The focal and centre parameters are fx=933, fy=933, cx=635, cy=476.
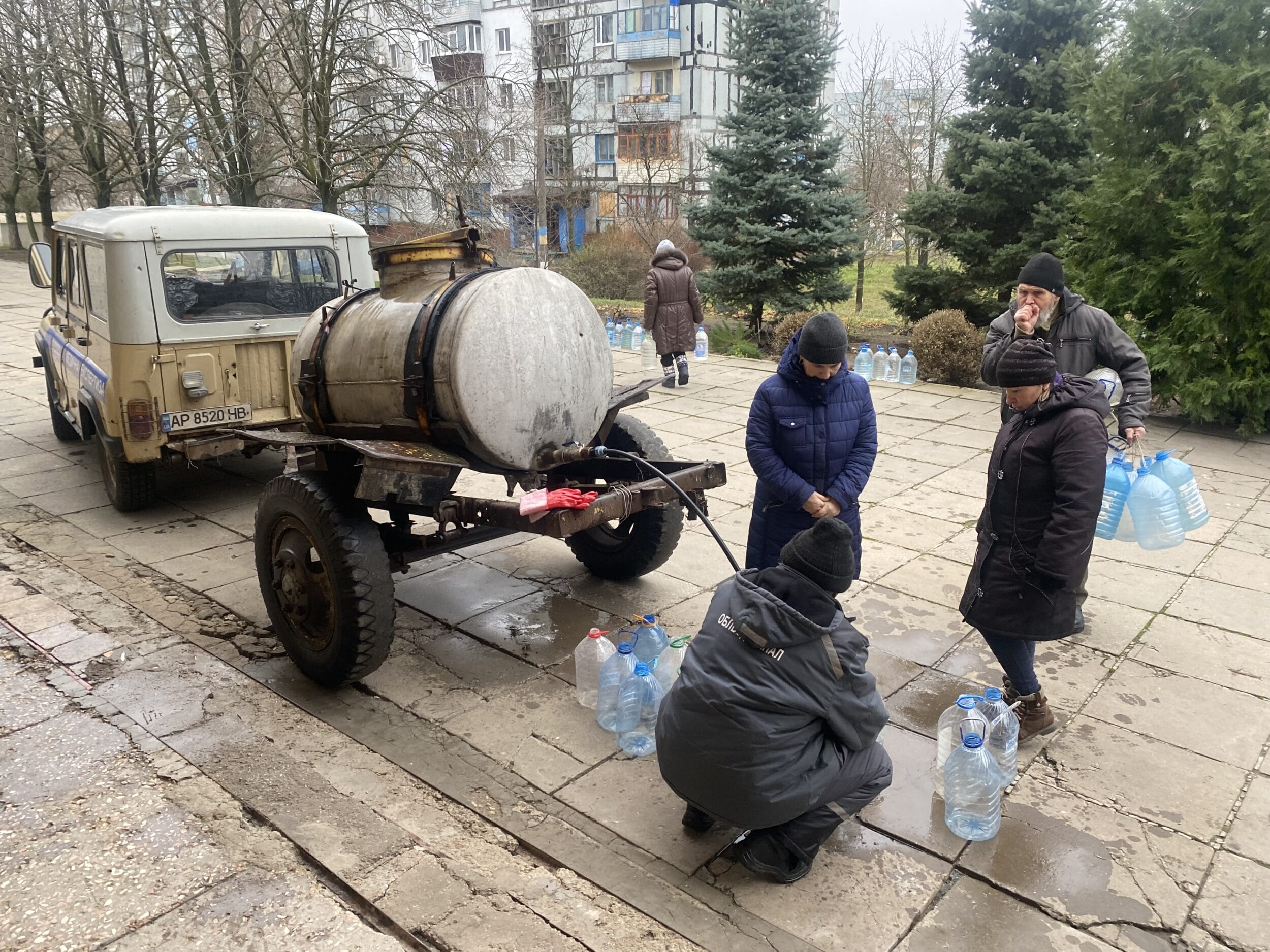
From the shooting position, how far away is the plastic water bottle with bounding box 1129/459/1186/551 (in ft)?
16.0

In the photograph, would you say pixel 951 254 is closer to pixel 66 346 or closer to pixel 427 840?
pixel 66 346

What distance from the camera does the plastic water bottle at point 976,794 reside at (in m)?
3.40

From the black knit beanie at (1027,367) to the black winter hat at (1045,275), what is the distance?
1.09m

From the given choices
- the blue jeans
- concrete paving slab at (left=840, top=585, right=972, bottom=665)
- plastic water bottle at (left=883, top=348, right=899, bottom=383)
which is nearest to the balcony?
plastic water bottle at (left=883, top=348, right=899, bottom=383)

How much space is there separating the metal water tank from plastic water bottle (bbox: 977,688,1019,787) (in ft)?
7.35

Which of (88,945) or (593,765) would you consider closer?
(88,945)

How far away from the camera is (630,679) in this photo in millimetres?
4105

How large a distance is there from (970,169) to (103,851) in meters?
12.9

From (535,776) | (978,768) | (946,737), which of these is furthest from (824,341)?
(535,776)

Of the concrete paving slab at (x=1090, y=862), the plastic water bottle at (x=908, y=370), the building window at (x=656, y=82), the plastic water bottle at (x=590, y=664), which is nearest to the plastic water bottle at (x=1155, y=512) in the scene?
the concrete paving slab at (x=1090, y=862)

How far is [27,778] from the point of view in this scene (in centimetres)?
385

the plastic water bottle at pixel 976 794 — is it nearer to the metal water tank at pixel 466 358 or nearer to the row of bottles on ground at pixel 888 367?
the metal water tank at pixel 466 358

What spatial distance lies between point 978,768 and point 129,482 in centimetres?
626

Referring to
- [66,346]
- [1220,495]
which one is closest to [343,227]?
[66,346]
